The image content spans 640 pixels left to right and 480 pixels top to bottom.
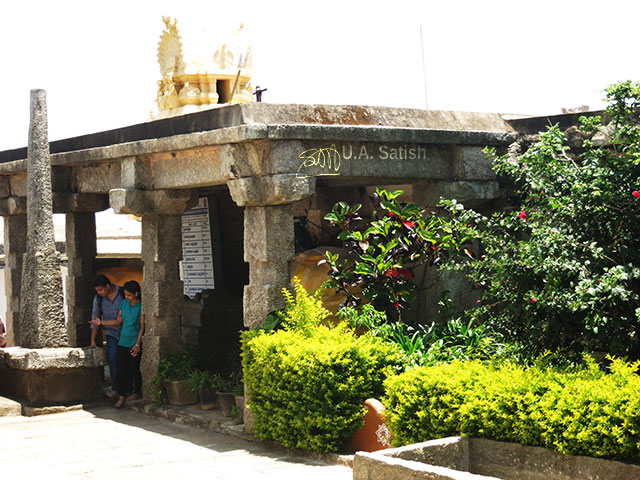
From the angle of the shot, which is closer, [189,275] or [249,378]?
[249,378]

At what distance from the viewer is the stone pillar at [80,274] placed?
13.1m

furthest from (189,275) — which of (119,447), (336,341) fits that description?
(336,341)

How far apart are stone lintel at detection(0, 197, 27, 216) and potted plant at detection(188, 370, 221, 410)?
→ 4.53 m

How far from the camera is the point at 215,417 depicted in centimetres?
984

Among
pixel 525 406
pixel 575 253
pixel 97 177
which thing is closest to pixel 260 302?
pixel 575 253

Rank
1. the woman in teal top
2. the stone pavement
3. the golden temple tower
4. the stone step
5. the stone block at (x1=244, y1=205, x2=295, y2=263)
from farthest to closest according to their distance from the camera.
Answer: the golden temple tower < the woman in teal top < the stone step < the stone block at (x1=244, y1=205, x2=295, y2=263) < the stone pavement

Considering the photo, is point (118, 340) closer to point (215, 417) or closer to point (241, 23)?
point (215, 417)

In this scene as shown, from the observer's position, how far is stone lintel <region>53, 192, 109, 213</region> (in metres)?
12.5

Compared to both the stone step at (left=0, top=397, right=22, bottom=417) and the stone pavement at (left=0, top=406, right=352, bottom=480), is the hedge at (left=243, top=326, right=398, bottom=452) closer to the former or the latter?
the stone pavement at (left=0, top=406, right=352, bottom=480)

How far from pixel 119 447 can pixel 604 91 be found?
530 cm

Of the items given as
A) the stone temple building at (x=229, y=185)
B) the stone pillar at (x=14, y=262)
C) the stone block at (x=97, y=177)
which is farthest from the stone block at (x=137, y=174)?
the stone pillar at (x=14, y=262)

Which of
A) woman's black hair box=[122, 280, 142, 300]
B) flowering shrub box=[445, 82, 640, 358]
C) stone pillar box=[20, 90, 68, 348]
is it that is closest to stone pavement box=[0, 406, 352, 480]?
stone pillar box=[20, 90, 68, 348]

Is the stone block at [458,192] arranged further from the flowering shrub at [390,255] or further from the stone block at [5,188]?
the stone block at [5,188]

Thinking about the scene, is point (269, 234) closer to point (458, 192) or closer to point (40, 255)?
point (458, 192)
